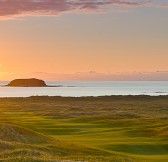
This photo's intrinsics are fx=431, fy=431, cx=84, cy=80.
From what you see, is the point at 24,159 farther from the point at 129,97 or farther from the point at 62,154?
the point at 129,97

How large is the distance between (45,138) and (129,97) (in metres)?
153

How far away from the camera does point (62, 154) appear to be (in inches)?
1428

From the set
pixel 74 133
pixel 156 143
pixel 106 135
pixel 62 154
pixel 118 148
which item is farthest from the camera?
pixel 74 133

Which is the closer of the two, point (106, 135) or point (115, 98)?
point (106, 135)

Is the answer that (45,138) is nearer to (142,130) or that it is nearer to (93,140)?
(93,140)

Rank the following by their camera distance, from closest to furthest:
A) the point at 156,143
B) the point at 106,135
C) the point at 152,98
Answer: the point at 156,143 → the point at 106,135 → the point at 152,98

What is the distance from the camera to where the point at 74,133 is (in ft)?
209

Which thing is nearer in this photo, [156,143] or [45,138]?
[45,138]

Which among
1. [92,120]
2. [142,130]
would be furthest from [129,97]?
[142,130]

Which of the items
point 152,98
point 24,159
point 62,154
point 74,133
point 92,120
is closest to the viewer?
point 24,159

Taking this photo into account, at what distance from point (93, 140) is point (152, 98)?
143 meters

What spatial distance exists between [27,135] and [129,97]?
152323mm

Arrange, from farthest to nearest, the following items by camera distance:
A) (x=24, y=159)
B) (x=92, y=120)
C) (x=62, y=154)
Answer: (x=92, y=120) < (x=62, y=154) < (x=24, y=159)

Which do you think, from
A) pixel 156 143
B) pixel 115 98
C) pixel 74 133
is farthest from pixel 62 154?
pixel 115 98
